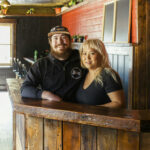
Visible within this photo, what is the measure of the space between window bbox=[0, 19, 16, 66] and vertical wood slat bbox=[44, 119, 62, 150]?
8730 mm

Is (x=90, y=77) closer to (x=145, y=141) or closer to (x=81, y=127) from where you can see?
(x=81, y=127)

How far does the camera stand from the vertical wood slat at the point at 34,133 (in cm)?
202

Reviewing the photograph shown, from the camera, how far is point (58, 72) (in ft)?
8.06

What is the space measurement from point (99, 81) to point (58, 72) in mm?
423

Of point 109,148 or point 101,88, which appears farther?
point 101,88

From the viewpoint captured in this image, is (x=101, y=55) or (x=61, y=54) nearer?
(x=101, y=55)

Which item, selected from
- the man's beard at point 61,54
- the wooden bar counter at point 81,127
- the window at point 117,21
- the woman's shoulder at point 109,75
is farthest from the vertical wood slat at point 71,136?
the window at point 117,21

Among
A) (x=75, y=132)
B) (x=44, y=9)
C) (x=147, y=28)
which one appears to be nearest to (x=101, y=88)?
(x=75, y=132)

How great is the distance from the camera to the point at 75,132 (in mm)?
1853

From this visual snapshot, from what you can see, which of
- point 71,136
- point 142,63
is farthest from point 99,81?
point 142,63

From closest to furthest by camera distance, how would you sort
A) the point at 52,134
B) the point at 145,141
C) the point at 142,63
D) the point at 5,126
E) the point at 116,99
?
1. the point at 145,141
2. the point at 52,134
3. the point at 116,99
4. the point at 142,63
5. the point at 5,126

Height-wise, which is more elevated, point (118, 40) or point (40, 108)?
point (118, 40)

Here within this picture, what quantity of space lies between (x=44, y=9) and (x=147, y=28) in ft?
23.0

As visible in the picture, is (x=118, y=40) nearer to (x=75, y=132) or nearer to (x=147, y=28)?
(x=147, y=28)
